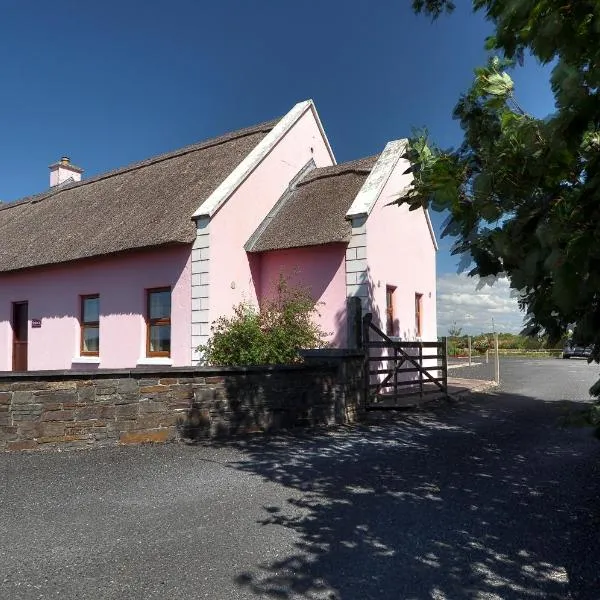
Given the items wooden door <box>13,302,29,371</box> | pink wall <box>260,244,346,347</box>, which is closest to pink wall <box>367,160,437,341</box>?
pink wall <box>260,244,346,347</box>

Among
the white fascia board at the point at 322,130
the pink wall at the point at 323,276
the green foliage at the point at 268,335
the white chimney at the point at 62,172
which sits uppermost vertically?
the white chimney at the point at 62,172

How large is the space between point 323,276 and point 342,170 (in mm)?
3561

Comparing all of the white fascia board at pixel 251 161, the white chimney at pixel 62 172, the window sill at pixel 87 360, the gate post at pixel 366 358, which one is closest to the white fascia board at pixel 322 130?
the white fascia board at pixel 251 161

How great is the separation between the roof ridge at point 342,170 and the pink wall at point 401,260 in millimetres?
816

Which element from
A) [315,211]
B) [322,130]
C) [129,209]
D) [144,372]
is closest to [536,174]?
[144,372]

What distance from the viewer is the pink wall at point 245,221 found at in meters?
12.4

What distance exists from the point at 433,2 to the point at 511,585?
4215 mm

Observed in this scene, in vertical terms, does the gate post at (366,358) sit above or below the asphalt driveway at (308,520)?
above

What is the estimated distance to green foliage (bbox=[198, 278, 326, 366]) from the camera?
1091cm

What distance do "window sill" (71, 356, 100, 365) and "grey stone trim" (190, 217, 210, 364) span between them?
341cm

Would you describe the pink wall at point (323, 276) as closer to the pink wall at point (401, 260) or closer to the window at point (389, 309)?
the pink wall at point (401, 260)

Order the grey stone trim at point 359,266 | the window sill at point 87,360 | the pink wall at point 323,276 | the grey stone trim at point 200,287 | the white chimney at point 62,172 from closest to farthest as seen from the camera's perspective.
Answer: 1. the grey stone trim at point 359,266
2. the grey stone trim at point 200,287
3. the pink wall at point 323,276
4. the window sill at point 87,360
5. the white chimney at point 62,172

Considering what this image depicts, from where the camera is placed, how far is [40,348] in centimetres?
1555

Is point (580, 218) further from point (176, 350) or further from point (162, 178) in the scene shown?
point (162, 178)
